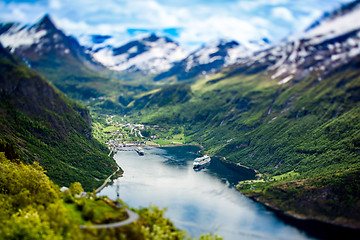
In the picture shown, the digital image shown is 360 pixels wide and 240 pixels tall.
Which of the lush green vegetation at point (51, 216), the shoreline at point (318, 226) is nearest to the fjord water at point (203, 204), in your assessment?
the shoreline at point (318, 226)

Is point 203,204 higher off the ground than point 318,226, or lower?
higher


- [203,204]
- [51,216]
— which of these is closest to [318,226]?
[203,204]

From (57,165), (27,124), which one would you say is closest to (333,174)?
(57,165)

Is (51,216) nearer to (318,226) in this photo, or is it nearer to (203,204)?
(203,204)

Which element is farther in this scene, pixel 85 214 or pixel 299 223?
pixel 299 223

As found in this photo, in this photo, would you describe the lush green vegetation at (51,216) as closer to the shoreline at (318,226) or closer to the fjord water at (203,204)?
the fjord water at (203,204)

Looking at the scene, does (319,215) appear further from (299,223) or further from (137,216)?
(137,216)

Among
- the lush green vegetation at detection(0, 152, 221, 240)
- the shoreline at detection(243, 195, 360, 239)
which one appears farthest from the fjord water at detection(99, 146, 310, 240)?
the lush green vegetation at detection(0, 152, 221, 240)

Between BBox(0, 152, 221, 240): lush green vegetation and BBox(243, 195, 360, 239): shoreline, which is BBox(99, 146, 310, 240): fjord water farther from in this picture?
BBox(0, 152, 221, 240): lush green vegetation
